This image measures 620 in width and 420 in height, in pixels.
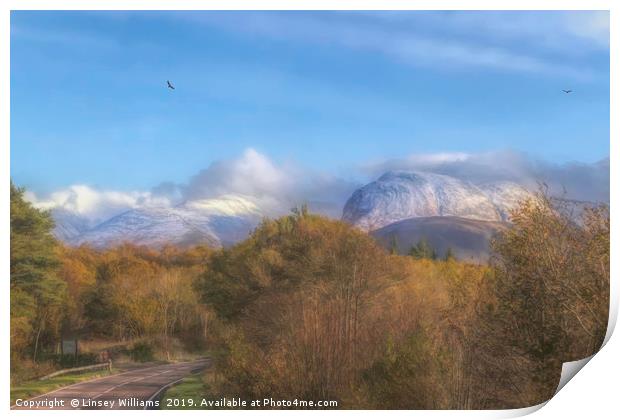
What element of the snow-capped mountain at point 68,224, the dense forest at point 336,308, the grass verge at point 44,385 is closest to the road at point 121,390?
the grass verge at point 44,385

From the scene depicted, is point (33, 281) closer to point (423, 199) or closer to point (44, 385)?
point (44, 385)

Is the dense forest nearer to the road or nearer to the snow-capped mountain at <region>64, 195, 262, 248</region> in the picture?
the snow-capped mountain at <region>64, 195, 262, 248</region>

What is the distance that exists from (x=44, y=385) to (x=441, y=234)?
4946 mm

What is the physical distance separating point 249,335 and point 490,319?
111 inches

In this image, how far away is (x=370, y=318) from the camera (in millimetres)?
9172

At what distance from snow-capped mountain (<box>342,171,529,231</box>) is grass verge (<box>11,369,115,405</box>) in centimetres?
364

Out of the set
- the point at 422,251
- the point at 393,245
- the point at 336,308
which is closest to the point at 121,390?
the point at 336,308

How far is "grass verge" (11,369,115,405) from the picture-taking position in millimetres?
8666

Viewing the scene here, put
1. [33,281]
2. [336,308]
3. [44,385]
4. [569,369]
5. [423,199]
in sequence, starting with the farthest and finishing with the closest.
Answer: [423,199]
[336,308]
[33,281]
[44,385]
[569,369]

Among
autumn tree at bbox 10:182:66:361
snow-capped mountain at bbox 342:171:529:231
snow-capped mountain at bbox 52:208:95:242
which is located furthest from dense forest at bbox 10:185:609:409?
snow-capped mountain at bbox 342:171:529:231

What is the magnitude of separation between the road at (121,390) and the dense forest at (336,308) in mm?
358

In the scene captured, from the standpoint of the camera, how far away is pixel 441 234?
991 centimetres

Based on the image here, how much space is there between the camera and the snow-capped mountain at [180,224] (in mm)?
9789

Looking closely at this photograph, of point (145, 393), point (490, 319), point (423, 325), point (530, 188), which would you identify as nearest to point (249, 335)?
A: point (145, 393)
